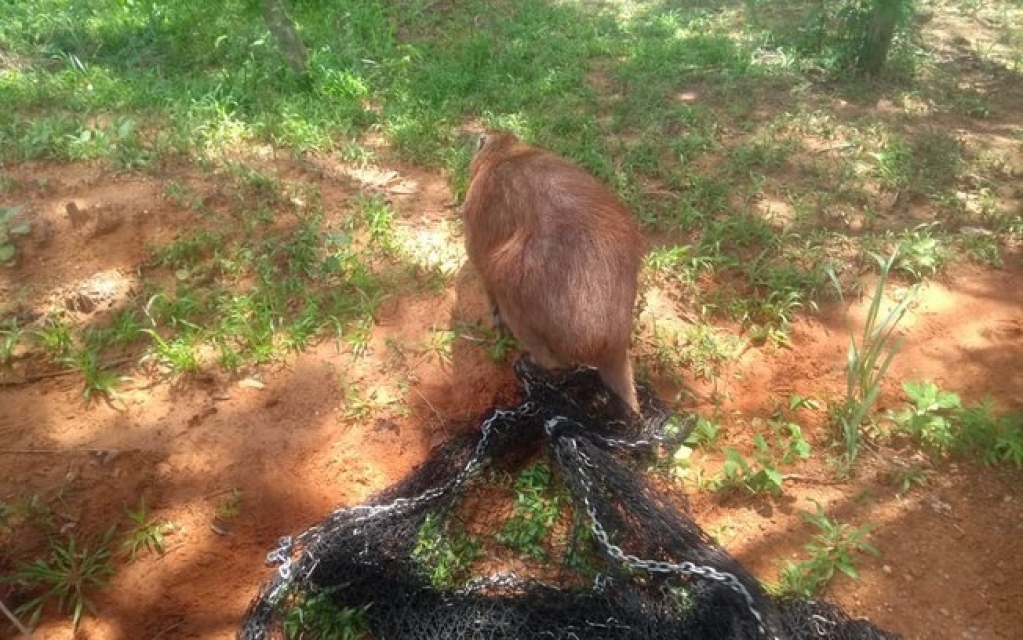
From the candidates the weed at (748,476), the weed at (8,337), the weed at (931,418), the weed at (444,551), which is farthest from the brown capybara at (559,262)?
the weed at (8,337)

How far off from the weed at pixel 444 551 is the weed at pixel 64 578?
4.12 ft

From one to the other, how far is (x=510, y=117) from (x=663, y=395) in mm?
2902

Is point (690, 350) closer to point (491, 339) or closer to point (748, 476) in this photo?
point (748, 476)

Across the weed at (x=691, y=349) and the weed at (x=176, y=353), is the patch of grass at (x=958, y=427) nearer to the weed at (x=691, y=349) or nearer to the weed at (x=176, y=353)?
the weed at (x=691, y=349)

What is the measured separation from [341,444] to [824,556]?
2134 millimetres

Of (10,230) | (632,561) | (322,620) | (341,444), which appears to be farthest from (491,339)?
(10,230)

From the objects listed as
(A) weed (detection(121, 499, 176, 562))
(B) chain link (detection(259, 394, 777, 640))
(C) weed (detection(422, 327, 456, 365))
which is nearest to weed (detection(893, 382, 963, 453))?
(B) chain link (detection(259, 394, 777, 640))

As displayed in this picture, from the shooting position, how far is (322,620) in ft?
7.67

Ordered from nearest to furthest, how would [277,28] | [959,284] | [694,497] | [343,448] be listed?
[694,497], [343,448], [959,284], [277,28]

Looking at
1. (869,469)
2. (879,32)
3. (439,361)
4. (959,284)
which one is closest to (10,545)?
(439,361)

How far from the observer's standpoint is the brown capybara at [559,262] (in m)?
2.76

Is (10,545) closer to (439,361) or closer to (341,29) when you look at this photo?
(439,361)

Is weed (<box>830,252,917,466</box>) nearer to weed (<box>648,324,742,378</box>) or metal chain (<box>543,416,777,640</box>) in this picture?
weed (<box>648,324,742,378</box>)

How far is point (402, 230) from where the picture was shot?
14.0 feet
